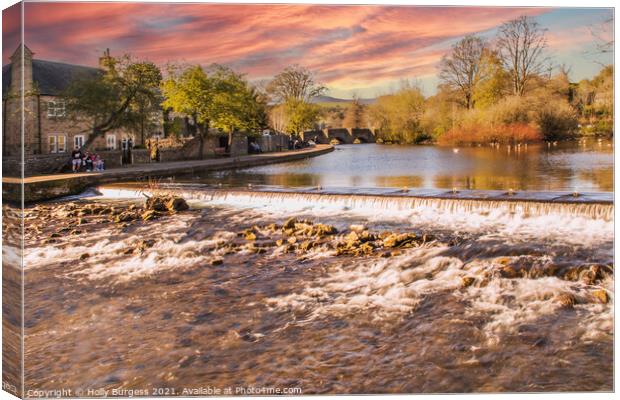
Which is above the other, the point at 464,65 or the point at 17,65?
the point at 464,65

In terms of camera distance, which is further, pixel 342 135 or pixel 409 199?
pixel 342 135

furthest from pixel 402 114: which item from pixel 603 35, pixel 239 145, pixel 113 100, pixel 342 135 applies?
pixel 239 145

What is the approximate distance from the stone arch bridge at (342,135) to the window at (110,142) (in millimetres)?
8225

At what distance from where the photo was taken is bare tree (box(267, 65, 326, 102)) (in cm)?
769

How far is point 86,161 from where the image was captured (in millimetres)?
16781

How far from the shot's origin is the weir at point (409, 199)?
29.3 ft

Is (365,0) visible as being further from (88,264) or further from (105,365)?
(88,264)

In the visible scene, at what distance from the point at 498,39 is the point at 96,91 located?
14.4m

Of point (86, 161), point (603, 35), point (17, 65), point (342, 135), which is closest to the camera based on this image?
point (17, 65)

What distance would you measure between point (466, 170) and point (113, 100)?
11336mm

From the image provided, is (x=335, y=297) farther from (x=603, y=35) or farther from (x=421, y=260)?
(x=603, y=35)

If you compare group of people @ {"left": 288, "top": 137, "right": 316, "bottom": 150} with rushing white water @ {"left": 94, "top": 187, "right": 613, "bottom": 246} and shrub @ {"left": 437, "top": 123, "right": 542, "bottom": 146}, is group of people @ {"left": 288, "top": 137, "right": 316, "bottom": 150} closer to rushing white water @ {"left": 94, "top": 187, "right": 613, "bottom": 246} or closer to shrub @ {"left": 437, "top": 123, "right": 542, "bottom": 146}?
rushing white water @ {"left": 94, "top": 187, "right": 613, "bottom": 246}

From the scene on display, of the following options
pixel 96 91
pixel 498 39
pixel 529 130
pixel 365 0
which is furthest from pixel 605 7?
pixel 96 91

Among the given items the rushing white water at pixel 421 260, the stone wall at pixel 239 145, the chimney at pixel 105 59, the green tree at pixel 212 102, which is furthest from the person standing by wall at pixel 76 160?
the stone wall at pixel 239 145
